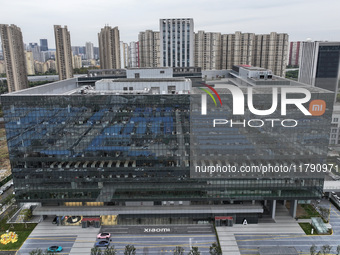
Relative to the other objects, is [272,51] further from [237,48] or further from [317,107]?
[317,107]

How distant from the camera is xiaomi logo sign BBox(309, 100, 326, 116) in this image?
47.2 metres

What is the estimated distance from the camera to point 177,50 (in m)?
101

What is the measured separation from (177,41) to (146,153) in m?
62.3

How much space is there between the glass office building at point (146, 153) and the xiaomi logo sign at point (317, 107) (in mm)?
1074

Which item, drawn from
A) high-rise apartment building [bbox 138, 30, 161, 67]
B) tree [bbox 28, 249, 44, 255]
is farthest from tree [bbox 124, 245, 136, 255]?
high-rise apartment building [bbox 138, 30, 161, 67]

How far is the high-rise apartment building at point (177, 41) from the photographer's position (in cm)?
9738

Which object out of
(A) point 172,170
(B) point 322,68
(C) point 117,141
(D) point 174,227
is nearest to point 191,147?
(A) point 172,170

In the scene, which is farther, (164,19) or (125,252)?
(164,19)

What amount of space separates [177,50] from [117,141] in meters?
61.9

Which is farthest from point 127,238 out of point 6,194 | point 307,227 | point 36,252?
point 6,194

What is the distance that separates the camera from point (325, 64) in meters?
120

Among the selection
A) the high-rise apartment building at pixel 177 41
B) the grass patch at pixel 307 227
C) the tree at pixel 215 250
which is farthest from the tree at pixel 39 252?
the high-rise apartment building at pixel 177 41

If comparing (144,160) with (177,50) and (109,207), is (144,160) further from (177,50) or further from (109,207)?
(177,50)

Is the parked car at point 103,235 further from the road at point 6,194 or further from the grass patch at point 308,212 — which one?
the grass patch at point 308,212
